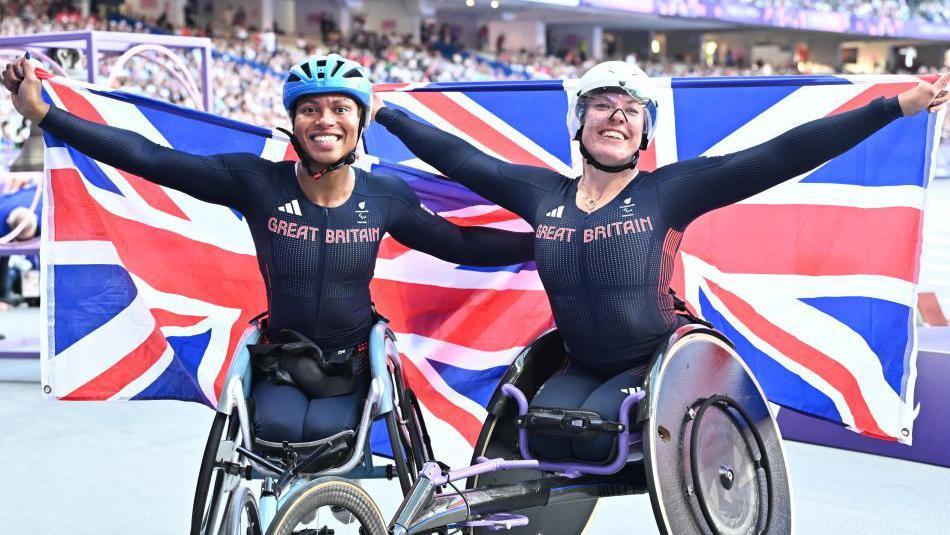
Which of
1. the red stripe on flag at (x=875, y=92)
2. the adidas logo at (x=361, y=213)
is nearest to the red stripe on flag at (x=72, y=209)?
the adidas logo at (x=361, y=213)

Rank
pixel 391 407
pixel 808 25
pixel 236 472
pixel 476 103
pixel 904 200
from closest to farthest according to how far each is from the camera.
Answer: pixel 236 472 < pixel 391 407 < pixel 904 200 < pixel 476 103 < pixel 808 25

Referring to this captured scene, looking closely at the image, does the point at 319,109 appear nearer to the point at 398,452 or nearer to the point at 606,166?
the point at 606,166

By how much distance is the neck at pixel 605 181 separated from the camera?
3.44 metres

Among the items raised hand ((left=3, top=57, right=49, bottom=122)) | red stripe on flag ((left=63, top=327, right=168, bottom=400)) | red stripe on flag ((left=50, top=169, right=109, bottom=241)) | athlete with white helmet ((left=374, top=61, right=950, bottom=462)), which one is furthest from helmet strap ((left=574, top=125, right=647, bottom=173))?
red stripe on flag ((left=50, top=169, right=109, bottom=241))

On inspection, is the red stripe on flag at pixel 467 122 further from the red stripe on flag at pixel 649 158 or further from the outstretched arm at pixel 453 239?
the outstretched arm at pixel 453 239

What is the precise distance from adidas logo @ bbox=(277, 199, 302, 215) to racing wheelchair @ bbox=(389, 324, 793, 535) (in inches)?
30.4

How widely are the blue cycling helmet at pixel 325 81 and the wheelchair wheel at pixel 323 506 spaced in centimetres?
113

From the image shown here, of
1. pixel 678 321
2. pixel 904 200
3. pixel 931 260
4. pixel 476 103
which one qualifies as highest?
pixel 476 103

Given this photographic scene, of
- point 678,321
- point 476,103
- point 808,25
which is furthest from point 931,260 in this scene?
point 808,25

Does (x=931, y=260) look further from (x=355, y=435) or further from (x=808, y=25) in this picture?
(x=808, y=25)

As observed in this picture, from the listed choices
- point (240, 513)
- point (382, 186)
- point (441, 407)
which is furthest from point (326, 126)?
point (441, 407)

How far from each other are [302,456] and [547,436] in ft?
2.22

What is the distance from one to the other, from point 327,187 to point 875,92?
6.57ft

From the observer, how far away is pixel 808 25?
151ft
